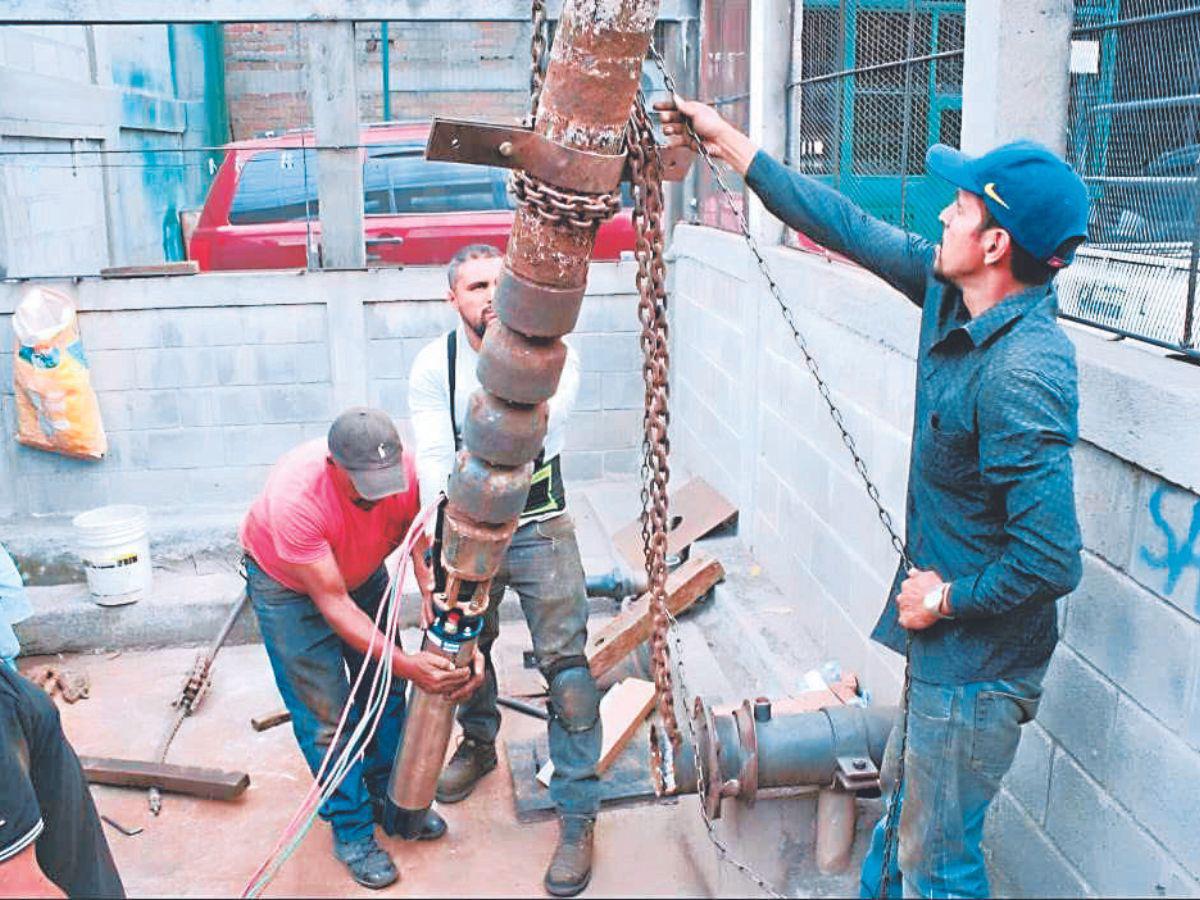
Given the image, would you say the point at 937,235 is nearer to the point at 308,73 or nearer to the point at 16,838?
the point at 16,838

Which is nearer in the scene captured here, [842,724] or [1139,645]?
[1139,645]

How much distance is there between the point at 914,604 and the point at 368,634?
77.1 inches

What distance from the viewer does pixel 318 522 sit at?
386cm

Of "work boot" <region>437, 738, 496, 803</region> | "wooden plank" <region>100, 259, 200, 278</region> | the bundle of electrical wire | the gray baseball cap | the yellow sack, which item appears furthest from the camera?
"wooden plank" <region>100, 259, 200, 278</region>

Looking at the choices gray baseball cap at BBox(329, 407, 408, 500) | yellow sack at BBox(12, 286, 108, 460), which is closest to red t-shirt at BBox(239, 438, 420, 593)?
gray baseball cap at BBox(329, 407, 408, 500)

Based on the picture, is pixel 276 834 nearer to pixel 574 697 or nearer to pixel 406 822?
pixel 406 822

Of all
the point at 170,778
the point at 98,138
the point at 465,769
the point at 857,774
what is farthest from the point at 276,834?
the point at 98,138

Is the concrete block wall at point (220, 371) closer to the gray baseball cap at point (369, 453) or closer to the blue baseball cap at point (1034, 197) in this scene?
the gray baseball cap at point (369, 453)

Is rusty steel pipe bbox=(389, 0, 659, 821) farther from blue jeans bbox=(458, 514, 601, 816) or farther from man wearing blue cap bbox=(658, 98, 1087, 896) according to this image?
blue jeans bbox=(458, 514, 601, 816)

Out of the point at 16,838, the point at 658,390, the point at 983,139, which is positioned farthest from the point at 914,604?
the point at 16,838

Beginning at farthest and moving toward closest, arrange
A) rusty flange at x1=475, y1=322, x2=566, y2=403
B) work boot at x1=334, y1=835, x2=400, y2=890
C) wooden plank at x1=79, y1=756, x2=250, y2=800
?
wooden plank at x1=79, y1=756, x2=250, y2=800, work boot at x1=334, y1=835, x2=400, y2=890, rusty flange at x1=475, y1=322, x2=566, y2=403

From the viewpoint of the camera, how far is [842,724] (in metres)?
3.89

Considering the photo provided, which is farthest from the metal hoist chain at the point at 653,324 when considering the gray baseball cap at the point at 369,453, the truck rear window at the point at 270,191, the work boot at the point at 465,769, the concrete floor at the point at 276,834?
the truck rear window at the point at 270,191

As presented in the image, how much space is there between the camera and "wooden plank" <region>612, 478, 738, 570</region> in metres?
6.68
